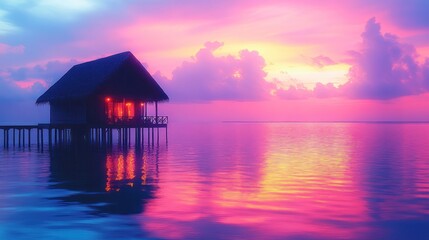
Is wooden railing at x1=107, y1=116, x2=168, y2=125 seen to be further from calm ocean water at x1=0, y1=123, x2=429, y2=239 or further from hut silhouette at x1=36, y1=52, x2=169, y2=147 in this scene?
calm ocean water at x1=0, y1=123, x2=429, y2=239

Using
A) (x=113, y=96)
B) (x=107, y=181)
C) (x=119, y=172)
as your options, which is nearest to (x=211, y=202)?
(x=107, y=181)

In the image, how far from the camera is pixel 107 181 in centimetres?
2092

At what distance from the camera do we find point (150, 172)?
24.5 m

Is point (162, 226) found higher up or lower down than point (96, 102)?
lower down

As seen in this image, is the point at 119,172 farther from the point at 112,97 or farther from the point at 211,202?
the point at 112,97

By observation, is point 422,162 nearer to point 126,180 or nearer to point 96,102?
point 126,180

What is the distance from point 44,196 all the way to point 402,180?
51.5 feet

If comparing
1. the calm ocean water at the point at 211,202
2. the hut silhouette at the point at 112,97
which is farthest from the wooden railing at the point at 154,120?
the calm ocean water at the point at 211,202

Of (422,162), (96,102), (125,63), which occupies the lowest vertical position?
(422,162)

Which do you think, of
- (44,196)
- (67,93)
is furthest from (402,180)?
(67,93)

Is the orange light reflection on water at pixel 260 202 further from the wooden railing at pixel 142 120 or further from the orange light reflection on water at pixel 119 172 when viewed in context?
the wooden railing at pixel 142 120

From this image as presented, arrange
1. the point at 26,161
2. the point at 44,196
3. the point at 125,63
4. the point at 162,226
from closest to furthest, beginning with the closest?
1. the point at 162,226
2. the point at 44,196
3. the point at 26,161
4. the point at 125,63

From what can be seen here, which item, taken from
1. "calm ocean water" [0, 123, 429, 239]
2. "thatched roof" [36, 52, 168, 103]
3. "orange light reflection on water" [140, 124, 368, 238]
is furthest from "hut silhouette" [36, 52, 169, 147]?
"orange light reflection on water" [140, 124, 368, 238]

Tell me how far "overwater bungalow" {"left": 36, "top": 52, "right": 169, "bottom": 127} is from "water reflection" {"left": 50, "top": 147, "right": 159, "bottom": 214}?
922 centimetres
